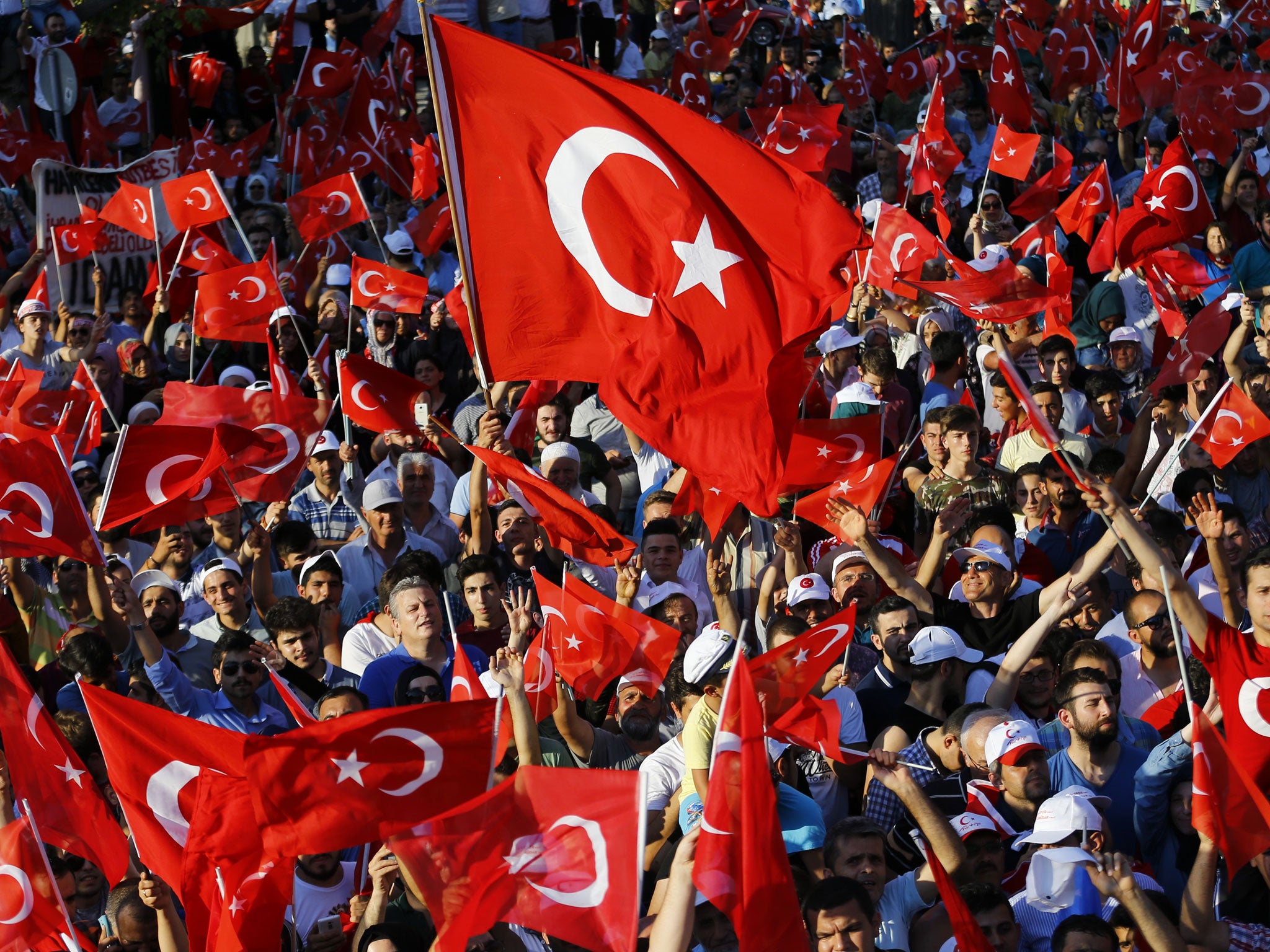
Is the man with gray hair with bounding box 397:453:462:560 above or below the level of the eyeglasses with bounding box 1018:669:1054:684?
below

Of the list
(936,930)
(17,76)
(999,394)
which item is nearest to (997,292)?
(999,394)

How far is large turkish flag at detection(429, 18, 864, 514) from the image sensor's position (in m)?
5.31

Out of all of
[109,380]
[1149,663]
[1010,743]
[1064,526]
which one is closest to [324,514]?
[109,380]

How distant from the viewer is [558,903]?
4500 millimetres

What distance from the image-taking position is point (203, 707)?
6766 millimetres

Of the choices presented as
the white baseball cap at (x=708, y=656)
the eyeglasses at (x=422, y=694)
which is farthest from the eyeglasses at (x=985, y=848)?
the eyeglasses at (x=422, y=694)

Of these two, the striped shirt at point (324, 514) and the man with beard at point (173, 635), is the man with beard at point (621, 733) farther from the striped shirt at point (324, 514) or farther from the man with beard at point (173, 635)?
the striped shirt at point (324, 514)

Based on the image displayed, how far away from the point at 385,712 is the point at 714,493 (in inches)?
108

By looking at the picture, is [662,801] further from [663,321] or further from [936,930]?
[663,321]

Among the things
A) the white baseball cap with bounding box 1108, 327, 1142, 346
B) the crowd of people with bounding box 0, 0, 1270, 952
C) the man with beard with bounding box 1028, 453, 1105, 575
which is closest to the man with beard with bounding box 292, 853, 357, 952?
the crowd of people with bounding box 0, 0, 1270, 952

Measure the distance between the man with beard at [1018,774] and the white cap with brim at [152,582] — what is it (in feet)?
11.6

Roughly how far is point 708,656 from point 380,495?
264cm

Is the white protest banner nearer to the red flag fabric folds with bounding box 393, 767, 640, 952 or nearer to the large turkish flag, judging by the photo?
the large turkish flag

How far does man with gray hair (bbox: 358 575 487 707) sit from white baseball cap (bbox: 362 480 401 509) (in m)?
1.33
